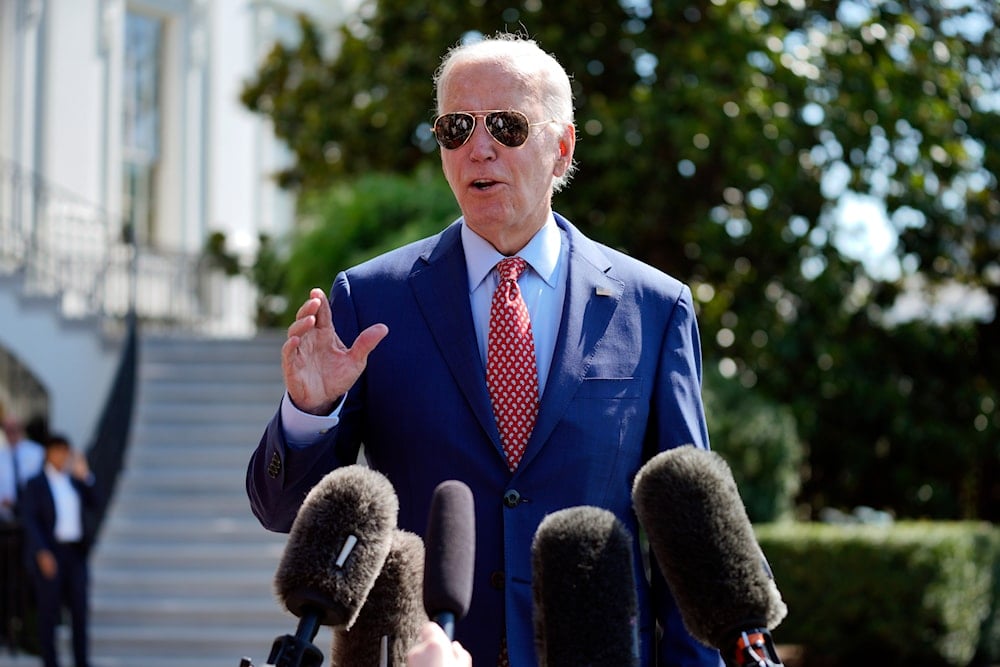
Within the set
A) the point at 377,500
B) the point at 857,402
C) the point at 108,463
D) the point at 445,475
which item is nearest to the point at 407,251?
the point at 445,475

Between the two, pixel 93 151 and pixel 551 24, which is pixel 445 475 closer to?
pixel 551 24

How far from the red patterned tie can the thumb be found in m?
0.43

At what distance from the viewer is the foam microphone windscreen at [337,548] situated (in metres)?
2.03

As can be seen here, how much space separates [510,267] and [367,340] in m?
0.57

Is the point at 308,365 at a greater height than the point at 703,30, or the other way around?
the point at 703,30

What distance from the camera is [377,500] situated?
2.12 m

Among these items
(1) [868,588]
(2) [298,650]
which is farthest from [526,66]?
(1) [868,588]

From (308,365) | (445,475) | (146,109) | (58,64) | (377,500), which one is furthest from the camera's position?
(146,109)

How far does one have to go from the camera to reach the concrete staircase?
11656 mm

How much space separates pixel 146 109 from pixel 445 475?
20198 mm

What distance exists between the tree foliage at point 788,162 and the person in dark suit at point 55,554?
5.21 metres

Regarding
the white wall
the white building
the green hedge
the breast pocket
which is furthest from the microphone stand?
the white wall

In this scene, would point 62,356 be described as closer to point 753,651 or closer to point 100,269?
point 100,269

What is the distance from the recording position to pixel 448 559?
1901 millimetres
